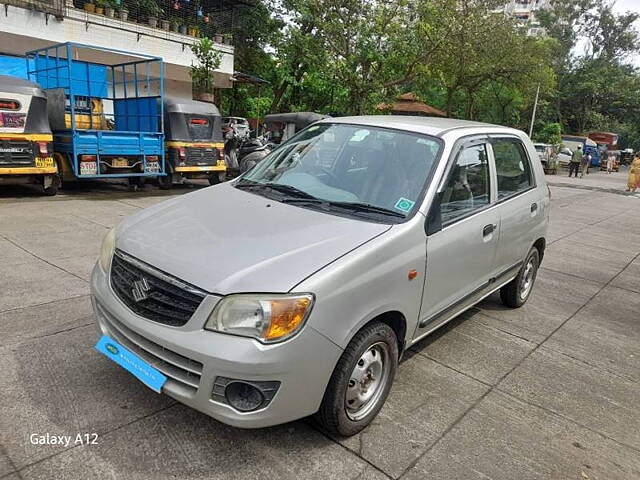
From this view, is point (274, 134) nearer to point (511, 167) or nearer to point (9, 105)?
point (9, 105)

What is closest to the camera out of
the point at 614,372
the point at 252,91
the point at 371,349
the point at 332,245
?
the point at 332,245

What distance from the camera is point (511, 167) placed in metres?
4.34

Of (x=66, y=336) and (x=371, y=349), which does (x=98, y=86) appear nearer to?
(x=66, y=336)

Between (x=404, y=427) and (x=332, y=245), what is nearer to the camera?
(x=332, y=245)

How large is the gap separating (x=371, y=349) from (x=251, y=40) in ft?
73.3

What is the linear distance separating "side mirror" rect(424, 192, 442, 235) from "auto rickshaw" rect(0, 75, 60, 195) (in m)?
8.20

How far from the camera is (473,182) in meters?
3.62

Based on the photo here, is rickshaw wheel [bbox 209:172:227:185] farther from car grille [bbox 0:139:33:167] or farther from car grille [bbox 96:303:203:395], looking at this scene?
car grille [bbox 96:303:203:395]

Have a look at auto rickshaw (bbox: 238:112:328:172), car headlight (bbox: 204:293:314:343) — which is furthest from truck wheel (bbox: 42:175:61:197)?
car headlight (bbox: 204:293:314:343)

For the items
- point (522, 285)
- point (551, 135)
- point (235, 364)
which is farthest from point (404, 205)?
point (551, 135)

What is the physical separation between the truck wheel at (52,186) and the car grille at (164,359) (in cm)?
777

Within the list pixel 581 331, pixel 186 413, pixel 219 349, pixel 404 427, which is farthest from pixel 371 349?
pixel 581 331

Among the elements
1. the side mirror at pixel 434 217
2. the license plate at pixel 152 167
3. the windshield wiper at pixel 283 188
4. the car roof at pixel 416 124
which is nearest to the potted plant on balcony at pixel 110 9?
the license plate at pixel 152 167

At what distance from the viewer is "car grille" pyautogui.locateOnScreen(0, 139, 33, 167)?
8.45m
